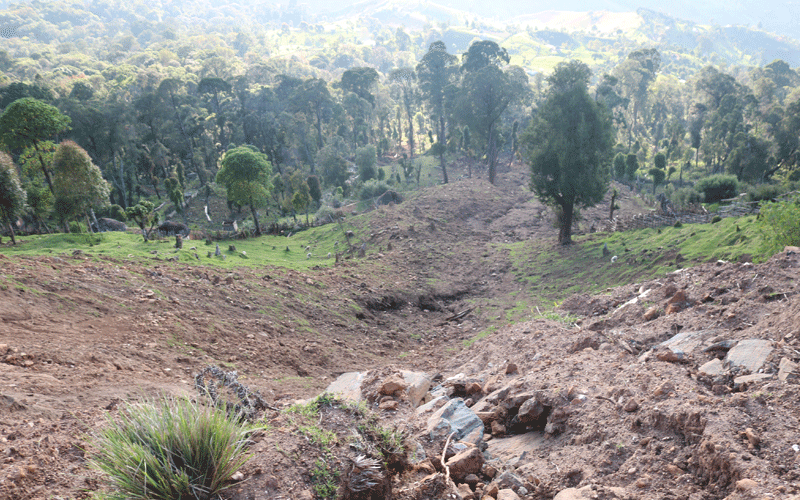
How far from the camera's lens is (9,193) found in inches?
643

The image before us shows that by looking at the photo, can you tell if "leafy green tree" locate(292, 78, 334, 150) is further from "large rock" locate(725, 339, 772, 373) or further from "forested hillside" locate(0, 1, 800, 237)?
"large rock" locate(725, 339, 772, 373)

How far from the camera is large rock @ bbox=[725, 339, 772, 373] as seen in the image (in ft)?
16.9

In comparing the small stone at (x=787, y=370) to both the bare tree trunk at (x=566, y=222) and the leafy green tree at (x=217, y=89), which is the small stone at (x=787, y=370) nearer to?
the bare tree trunk at (x=566, y=222)

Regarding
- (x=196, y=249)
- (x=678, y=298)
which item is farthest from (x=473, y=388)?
(x=196, y=249)

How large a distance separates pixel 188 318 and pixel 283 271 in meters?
5.17

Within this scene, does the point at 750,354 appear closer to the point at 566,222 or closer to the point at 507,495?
the point at 507,495

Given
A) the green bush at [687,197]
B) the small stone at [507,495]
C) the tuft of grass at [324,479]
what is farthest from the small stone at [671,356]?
the green bush at [687,197]

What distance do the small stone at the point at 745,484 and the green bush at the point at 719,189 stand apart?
3129 centimetres

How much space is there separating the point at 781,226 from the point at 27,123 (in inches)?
1187

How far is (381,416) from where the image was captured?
6.77 meters

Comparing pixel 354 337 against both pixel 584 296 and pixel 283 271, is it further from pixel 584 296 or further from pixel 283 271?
pixel 584 296

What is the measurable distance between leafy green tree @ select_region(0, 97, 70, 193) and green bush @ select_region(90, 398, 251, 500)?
75.2 ft

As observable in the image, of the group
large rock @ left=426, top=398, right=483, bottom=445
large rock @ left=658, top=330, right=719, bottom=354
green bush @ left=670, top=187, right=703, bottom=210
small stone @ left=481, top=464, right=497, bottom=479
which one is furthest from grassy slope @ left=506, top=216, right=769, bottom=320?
green bush @ left=670, top=187, right=703, bottom=210

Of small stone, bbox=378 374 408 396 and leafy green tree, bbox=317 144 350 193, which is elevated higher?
leafy green tree, bbox=317 144 350 193
